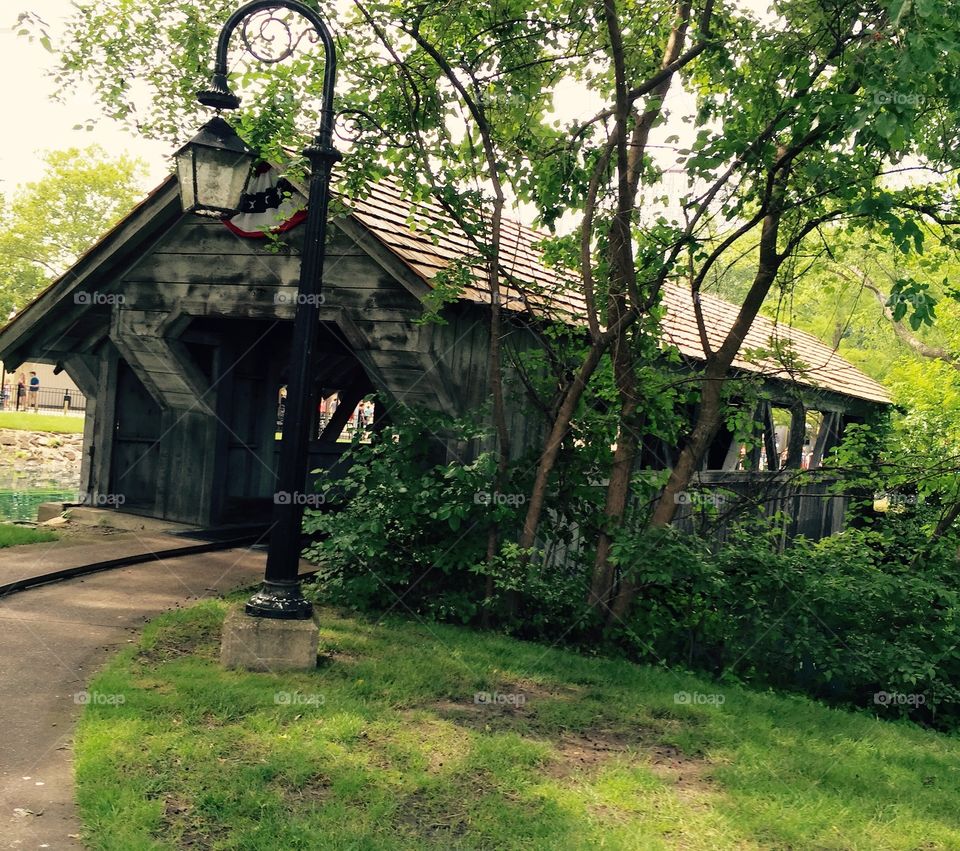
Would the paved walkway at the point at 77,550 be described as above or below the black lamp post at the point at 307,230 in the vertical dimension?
below

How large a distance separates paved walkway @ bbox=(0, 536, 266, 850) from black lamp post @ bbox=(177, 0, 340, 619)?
4.25 ft

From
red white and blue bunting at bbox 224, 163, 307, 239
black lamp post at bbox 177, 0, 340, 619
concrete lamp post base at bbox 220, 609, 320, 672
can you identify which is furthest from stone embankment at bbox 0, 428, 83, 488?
black lamp post at bbox 177, 0, 340, 619

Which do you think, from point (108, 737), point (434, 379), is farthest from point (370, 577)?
point (108, 737)

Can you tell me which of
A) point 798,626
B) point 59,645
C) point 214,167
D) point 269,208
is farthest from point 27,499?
point 798,626

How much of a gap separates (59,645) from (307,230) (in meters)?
3.34

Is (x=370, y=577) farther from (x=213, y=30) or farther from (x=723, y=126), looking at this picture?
(x=213, y=30)

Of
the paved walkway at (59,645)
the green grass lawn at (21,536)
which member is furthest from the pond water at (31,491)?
the paved walkway at (59,645)

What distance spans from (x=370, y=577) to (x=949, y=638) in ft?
15.3

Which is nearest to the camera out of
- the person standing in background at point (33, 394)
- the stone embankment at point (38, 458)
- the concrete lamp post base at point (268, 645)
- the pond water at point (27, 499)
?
the concrete lamp post base at point (268, 645)

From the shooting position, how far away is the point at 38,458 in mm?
28781

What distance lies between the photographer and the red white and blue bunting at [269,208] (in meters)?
8.94

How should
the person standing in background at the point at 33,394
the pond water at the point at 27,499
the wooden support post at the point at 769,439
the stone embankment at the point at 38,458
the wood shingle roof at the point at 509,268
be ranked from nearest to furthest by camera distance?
the wood shingle roof at the point at 509,268 → the wooden support post at the point at 769,439 → the pond water at the point at 27,499 → the stone embankment at the point at 38,458 → the person standing in background at the point at 33,394

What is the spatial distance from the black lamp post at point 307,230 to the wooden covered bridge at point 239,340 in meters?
1.90

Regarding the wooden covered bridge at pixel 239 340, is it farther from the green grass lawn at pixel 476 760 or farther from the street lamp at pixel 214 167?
the green grass lawn at pixel 476 760
